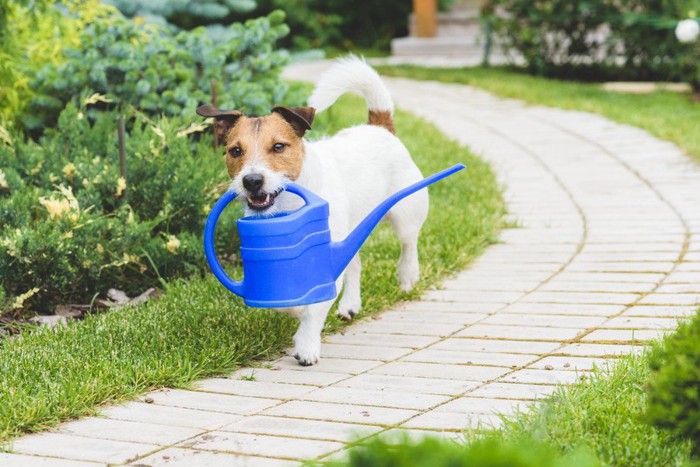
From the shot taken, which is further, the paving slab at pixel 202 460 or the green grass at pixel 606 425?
the paving slab at pixel 202 460

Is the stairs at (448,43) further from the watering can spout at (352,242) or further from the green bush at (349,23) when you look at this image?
the watering can spout at (352,242)

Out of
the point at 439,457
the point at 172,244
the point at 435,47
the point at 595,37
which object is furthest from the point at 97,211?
the point at 435,47

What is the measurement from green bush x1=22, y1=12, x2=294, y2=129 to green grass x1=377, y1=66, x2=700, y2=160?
11.2 ft

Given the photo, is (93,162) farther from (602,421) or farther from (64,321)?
(602,421)

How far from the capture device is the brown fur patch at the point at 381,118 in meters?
5.34

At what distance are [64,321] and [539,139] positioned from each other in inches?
216

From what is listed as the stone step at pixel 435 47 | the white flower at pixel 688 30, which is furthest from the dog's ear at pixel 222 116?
the stone step at pixel 435 47

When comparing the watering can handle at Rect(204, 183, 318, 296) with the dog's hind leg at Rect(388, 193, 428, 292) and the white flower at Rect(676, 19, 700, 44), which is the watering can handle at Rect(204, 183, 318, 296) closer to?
the dog's hind leg at Rect(388, 193, 428, 292)

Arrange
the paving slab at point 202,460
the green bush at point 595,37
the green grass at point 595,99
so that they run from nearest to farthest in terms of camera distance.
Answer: the paving slab at point 202,460, the green grass at point 595,99, the green bush at point 595,37

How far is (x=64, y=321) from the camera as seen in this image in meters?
4.95

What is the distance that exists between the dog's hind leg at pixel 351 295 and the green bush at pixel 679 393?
2.29 metres

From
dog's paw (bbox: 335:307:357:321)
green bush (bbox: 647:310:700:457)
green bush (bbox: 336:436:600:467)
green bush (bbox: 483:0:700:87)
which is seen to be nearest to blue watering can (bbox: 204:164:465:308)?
dog's paw (bbox: 335:307:357:321)

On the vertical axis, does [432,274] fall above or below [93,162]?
below

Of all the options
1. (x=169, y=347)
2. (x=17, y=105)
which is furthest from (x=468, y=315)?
(x=17, y=105)
